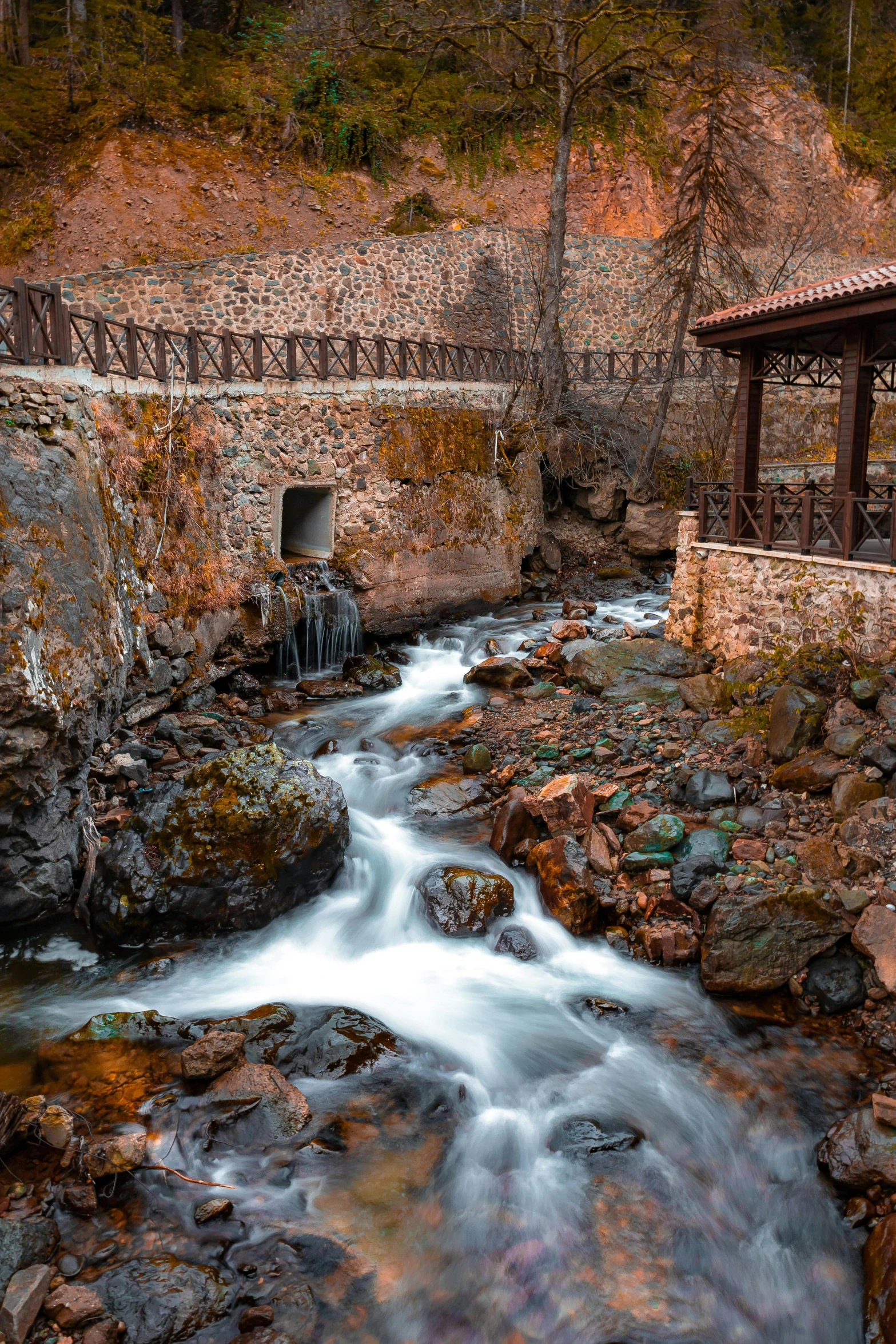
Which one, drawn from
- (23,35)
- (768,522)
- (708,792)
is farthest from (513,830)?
(23,35)

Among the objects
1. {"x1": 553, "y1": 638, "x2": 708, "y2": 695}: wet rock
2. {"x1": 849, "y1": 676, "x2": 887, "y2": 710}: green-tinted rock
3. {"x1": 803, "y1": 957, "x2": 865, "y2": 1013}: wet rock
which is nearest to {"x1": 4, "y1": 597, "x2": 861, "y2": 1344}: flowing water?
{"x1": 803, "y1": 957, "x2": 865, "y2": 1013}: wet rock

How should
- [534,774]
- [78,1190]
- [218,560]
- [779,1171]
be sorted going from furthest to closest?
1. [218,560]
2. [534,774]
3. [779,1171]
4. [78,1190]

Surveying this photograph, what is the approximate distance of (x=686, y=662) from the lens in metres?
11.4

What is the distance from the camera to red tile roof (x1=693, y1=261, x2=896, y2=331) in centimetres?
895

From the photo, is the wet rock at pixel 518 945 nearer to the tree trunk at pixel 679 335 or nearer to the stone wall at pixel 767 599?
the stone wall at pixel 767 599

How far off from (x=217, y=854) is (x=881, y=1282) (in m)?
5.28

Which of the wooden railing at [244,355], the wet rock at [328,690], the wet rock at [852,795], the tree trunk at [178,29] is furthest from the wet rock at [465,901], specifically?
the tree trunk at [178,29]

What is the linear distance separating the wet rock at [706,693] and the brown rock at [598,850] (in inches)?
116

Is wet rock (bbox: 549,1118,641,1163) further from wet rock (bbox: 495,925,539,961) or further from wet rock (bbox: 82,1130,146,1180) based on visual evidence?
wet rock (bbox: 82,1130,146,1180)

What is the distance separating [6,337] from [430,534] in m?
7.58

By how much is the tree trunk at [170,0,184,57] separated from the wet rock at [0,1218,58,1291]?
28.1 metres

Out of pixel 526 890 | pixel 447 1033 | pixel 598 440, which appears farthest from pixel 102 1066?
pixel 598 440

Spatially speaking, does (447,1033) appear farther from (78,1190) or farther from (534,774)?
(534,774)

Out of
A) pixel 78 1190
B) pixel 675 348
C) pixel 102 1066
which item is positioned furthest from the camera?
pixel 675 348
